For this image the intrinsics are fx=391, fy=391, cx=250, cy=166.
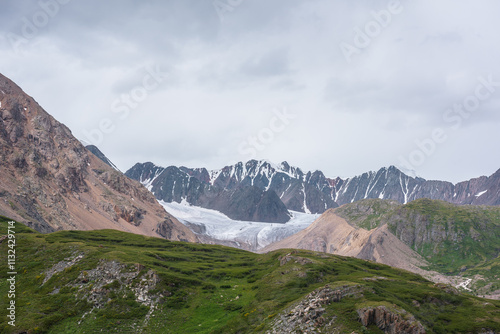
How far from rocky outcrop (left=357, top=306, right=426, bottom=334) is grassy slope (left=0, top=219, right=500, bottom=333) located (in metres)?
1.61

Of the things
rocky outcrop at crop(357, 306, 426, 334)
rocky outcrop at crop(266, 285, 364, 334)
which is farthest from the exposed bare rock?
rocky outcrop at crop(357, 306, 426, 334)

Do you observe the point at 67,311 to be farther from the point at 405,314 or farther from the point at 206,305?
Result: the point at 405,314

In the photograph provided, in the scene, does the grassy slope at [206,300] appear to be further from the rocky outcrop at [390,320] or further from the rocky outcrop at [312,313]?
the rocky outcrop at [390,320]

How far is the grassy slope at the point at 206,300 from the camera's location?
61.4m

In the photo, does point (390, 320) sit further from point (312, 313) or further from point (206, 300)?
point (206, 300)

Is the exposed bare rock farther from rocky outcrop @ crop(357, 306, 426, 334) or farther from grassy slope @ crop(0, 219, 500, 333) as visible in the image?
rocky outcrop @ crop(357, 306, 426, 334)

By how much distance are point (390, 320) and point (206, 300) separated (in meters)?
38.4

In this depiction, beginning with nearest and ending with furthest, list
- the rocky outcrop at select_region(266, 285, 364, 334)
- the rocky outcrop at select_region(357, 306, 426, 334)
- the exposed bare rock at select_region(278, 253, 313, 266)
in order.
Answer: the rocky outcrop at select_region(357, 306, 426, 334) < the rocky outcrop at select_region(266, 285, 364, 334) < the exposed bare rock at select_region(278, 253, 313, 266)

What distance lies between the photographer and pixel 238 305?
2958 inches

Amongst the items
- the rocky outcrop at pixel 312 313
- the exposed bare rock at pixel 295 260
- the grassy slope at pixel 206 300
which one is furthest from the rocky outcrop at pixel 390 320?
the exposed bare rock at pixel 295 260

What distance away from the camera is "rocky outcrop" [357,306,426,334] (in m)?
52.0

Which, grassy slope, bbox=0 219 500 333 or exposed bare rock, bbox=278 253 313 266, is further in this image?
exposed bare rock, bbox=278 253 313 266

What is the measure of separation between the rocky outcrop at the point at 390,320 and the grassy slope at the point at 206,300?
1.61 m

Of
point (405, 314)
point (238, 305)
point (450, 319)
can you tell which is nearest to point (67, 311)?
point (238, 305)
